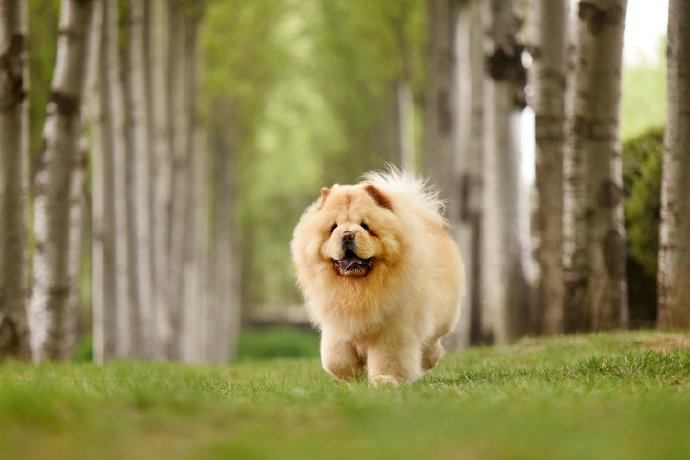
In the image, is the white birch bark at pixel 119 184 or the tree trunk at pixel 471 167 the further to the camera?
the tree trunk at pixel 471 167

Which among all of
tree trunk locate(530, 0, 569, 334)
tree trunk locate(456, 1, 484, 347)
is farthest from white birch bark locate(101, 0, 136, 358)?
tree trunk locate(530, 0, 569, 334)

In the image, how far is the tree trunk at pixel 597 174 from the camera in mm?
11055

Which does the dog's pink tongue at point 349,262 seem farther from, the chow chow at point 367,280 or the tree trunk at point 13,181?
the tree trunk at point 13,181

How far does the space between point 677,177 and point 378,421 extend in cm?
687

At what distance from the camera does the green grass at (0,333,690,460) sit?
368 cm

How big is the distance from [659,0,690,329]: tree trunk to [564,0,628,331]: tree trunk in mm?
932

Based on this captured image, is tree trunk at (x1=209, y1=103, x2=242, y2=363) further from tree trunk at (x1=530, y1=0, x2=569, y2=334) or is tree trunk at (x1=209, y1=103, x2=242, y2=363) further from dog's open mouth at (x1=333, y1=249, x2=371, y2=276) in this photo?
dog's open mouth at (x1=333, y1=249, x2=371, y2=276)

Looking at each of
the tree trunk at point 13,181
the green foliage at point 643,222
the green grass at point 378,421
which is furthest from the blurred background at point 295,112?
the green grass at point 378,421

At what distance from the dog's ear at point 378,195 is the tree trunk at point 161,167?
10.1 metres

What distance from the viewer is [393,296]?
696 cm

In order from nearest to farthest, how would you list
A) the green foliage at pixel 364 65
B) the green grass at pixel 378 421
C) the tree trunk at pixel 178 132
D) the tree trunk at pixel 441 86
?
the green grass at pixel 378 421
the tree trunk at pixel 441 86
the tree trunk at pixel 178 132
the green foliage at pixel 364 65

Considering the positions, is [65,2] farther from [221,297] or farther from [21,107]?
[221,297]

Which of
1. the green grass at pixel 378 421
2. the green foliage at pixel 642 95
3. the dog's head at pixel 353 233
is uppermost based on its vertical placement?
the green foliage at pixel 642 95

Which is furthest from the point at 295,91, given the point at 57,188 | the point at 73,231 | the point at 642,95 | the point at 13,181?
the point at 13,181
